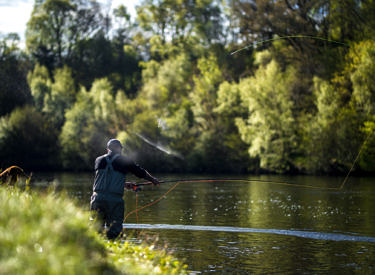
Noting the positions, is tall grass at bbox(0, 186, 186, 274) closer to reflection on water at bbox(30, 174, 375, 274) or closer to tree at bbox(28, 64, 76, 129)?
reflection on water at bbox(30, 174, 375, 274)

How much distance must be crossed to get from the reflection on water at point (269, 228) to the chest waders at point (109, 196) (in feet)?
1.81

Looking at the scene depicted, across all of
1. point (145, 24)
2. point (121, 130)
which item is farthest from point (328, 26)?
point (145, 24)

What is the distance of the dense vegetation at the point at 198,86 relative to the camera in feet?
141

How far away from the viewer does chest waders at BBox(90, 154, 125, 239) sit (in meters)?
9.41

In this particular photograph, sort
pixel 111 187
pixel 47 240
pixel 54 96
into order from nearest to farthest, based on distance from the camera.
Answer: pixel 47 240
pixel 111 187
pixel 54 96

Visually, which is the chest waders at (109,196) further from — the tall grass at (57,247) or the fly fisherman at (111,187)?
the tall grass at (57,247)

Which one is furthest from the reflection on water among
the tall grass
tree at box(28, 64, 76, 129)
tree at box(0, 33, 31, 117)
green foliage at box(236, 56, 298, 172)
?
tree at box(0, 33, 31, 117)

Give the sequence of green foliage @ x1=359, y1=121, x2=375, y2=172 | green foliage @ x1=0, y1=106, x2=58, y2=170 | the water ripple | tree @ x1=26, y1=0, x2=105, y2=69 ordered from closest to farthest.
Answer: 1. the water ripple
2. green foliage @ x1=359, y1=121, x2=375, y2=172
3. green foliage @ x1=0, y1=106, x2=58, y2=170
4. tree @ x1=26, y1=0, x2=105, y2=69

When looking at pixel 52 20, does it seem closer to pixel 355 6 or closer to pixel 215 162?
pixel 215 162

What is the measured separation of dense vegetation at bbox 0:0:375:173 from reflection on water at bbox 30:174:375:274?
574 inches

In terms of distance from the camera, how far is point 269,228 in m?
15.1

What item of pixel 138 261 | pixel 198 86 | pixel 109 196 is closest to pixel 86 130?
pixel 198 86

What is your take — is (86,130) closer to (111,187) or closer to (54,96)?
(54,96)

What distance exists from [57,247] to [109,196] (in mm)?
3523
